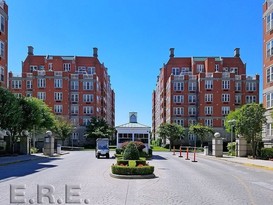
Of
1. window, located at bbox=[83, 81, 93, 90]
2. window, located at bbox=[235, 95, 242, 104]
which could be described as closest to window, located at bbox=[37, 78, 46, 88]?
window, located at bbox=[83, 81, 93, 90]

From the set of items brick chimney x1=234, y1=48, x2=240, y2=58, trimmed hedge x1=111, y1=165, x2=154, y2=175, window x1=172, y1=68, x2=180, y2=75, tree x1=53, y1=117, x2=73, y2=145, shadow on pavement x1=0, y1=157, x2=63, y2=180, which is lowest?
shadow on pavement x1=0, y1=157, x2=63, y2=180

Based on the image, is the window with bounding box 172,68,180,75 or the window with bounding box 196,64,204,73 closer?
the window with bounding box 196,64,204,73

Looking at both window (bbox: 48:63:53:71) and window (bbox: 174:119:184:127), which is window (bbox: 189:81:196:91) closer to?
window (bbox: 174:119:184:127)

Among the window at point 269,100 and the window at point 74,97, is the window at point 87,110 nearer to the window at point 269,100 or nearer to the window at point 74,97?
the window at point 74,97

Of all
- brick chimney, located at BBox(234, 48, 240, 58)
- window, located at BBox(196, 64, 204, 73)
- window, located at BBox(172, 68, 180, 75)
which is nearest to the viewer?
window, located at BBox(196, 64, 204, 73)

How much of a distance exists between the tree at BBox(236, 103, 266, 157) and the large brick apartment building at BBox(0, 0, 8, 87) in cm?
2664

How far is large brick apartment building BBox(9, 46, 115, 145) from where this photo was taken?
262 ft

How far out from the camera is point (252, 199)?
12.3 metres

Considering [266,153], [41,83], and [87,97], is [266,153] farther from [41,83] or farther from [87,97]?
[41,83]

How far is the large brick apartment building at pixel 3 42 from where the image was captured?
42.8 m

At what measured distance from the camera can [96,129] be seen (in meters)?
75.6

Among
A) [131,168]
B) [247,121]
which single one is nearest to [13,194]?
[131,168]

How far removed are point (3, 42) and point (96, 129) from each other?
35229mm

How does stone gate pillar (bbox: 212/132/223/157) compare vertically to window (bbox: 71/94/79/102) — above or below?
below
